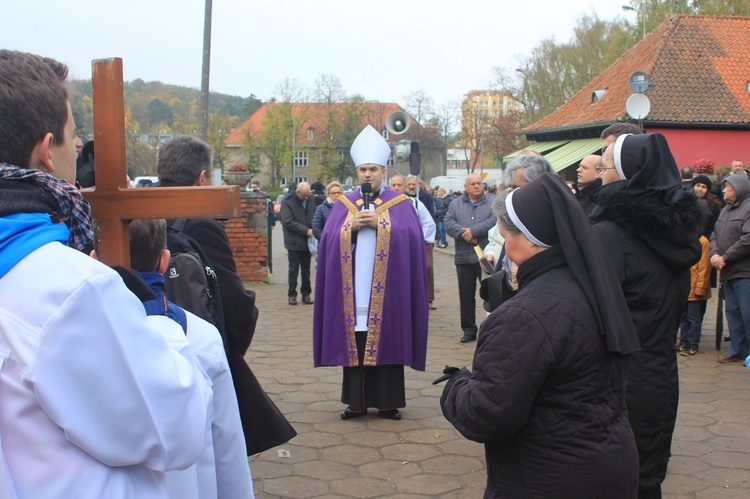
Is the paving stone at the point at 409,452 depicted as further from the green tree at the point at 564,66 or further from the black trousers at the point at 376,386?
the green tree at the point at 564,66

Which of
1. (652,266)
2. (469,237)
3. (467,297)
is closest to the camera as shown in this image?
(652,266)

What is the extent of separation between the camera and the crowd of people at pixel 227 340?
4.30 feet

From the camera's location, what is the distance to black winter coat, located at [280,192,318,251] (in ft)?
39.4

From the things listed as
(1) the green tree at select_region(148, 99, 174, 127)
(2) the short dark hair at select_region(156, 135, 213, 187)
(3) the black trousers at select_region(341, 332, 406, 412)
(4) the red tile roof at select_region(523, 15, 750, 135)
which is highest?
(1) the green tree at select_region(148, 99, 174, 127)

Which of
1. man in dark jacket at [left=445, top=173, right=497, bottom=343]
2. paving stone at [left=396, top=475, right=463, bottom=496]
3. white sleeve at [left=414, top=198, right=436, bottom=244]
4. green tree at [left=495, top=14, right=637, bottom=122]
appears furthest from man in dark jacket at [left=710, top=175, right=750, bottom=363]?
green tree at [left=495, top=14, right=637, bottom=122]

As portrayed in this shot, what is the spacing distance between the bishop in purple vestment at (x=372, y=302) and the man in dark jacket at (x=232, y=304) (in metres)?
2.47

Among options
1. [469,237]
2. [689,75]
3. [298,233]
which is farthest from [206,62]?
[689,75]

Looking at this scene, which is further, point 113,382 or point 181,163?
point 181,163

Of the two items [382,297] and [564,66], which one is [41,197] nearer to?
[382,297]

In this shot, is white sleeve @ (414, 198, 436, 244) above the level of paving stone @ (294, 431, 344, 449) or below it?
above

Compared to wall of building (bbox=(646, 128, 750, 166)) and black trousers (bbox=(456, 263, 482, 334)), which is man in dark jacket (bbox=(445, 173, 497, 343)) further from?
wall of building (bbox=(646, 128, 750, 166))

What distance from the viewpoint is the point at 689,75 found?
25500mm

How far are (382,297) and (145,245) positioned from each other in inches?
148

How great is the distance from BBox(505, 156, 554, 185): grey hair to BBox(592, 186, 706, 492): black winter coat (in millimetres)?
1601
